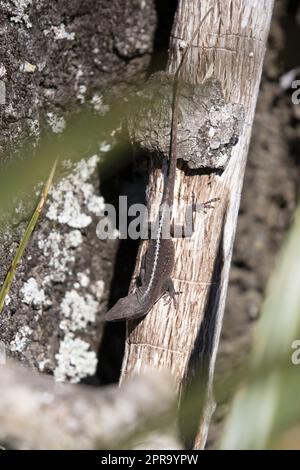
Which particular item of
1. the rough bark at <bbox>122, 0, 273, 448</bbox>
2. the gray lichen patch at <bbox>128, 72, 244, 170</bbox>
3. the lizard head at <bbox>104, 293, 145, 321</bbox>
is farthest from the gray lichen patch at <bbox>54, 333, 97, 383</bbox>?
the gray lichen patch at <bbox>128, 72, 244, 170</bbox>

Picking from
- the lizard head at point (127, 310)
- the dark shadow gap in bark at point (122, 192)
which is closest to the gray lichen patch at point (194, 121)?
the dark shadow gap in bark at point (122, 192)

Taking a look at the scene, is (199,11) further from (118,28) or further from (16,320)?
(16,320)

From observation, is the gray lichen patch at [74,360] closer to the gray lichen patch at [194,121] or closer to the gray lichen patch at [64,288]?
the gray lichen patch at [64,288]

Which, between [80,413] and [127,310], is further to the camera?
[127,310]

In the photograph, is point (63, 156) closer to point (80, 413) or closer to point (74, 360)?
point (74, 360)

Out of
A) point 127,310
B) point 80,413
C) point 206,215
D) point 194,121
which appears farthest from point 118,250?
point 80,413
